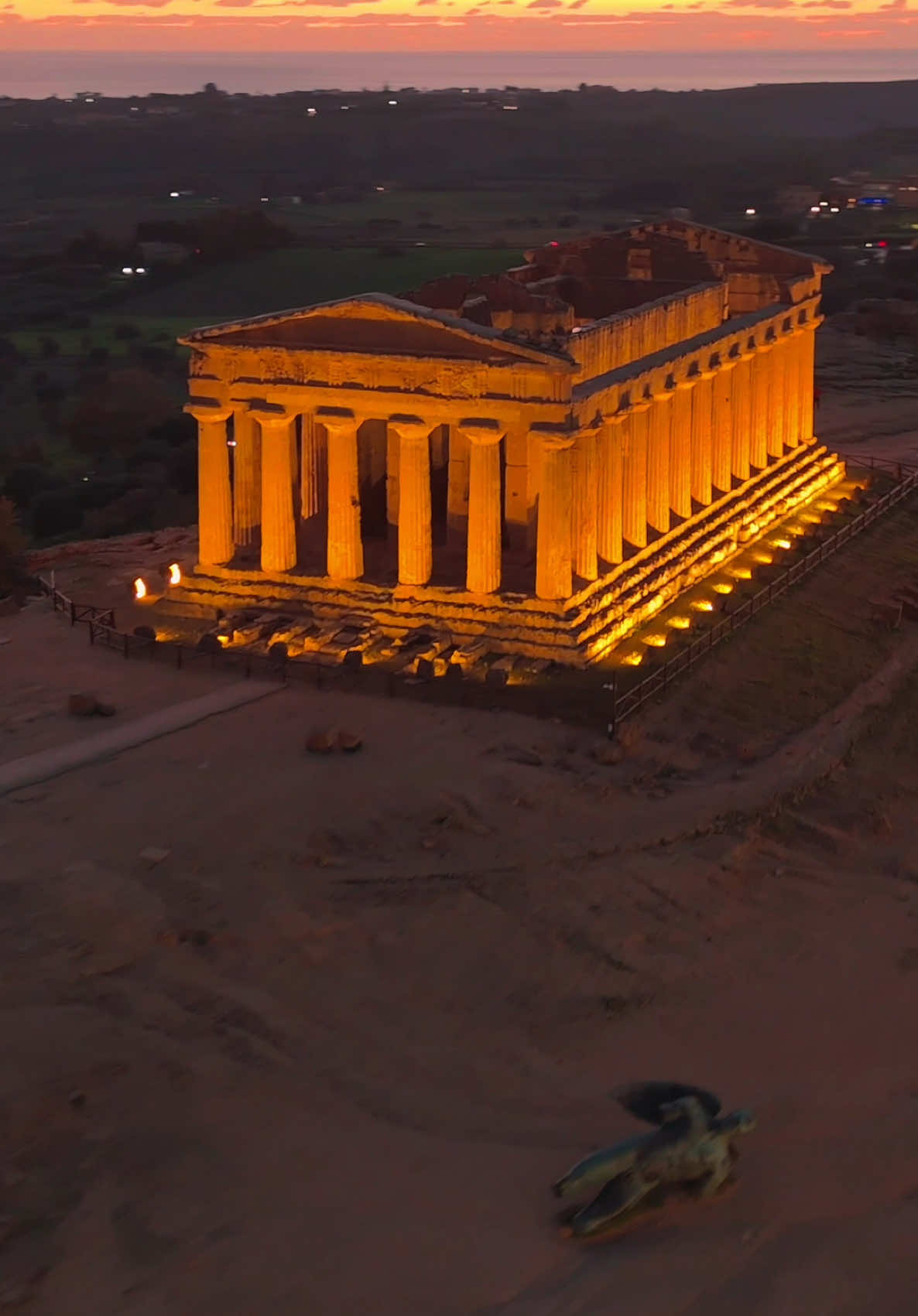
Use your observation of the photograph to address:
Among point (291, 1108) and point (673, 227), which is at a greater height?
point (673, 227)

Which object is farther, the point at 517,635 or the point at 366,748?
the point at 517,635

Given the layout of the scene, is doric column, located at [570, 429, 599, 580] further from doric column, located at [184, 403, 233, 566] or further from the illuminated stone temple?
doric column, located at [184, 403, 233, 566]

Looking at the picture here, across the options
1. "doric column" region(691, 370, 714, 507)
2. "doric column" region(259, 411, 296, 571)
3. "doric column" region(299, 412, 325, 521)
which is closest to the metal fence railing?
"doric column" region(259, 411, 296, 571)

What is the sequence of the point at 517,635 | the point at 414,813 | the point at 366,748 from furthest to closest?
the point at 517,635 → the point at 366,748 → the point at 414,813

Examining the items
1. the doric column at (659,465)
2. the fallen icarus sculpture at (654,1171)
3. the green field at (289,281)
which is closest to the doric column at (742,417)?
the doric column at (659,465)

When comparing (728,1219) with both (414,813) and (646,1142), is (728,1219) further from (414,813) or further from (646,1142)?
(414,813)

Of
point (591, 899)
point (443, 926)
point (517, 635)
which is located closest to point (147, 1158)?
point (443, 926)

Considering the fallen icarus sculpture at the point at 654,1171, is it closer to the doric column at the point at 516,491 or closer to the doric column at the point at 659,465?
the doric column at the point at 516,491
